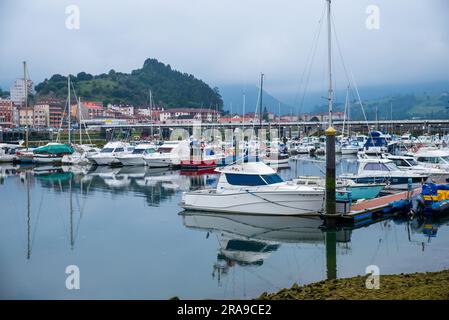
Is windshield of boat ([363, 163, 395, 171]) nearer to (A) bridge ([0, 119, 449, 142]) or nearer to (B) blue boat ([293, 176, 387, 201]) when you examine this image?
(B) blue boat ([293, 176, 387, 201])

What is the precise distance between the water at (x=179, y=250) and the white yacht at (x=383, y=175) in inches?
293

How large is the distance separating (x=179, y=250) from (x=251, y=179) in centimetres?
656

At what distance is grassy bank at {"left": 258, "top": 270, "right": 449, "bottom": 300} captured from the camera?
37.1ft

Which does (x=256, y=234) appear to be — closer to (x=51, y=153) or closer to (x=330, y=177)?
(x=330, y=177)

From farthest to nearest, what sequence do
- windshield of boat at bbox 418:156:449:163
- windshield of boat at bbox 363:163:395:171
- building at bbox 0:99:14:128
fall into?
building at bbox 0:99:14:128, windshield of boat at bbox 418:156:449:163, windshield of boat at bbox 363:163:395:171

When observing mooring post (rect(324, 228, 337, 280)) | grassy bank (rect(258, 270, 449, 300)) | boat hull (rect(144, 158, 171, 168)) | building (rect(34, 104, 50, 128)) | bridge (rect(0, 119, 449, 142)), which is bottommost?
mooring post (rect(324, 228, 337, 280))

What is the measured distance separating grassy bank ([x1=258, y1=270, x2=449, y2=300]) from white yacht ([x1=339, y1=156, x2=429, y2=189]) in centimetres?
1712

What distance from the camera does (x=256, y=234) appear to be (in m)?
21.7

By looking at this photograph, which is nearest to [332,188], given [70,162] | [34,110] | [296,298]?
[296,298]

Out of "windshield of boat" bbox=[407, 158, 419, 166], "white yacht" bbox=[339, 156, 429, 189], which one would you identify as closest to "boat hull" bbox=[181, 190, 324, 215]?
"white yacht" bbox=[339, 156, 429, 189]

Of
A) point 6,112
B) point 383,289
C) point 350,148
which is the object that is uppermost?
point 6,112

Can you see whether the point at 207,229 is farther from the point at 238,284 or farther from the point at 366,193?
the point at 366,193

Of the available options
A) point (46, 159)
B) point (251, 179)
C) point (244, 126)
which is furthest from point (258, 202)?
point (244, 126)

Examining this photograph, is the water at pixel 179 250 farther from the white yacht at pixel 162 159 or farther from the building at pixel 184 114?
the building at pixel 184 114
